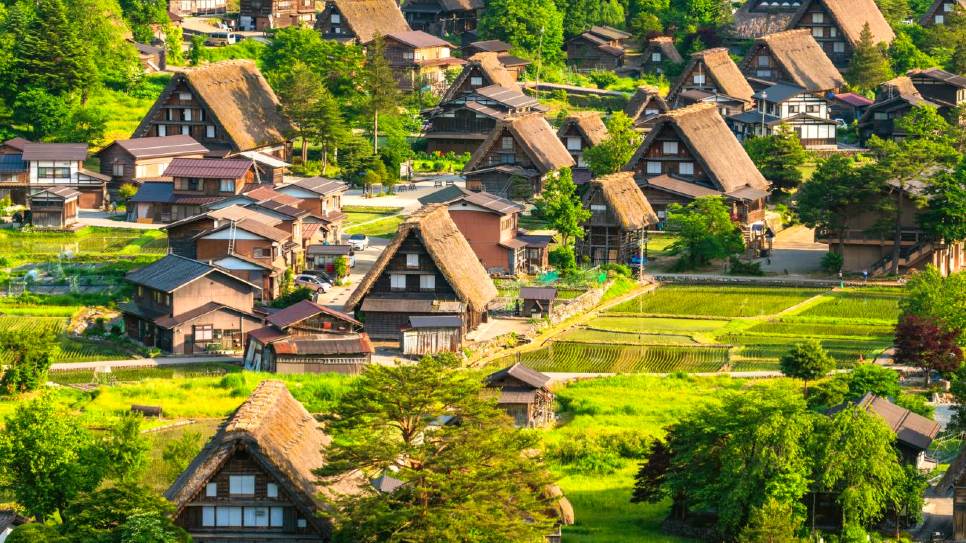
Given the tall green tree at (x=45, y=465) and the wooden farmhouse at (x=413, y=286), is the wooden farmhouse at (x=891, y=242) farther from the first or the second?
the tall green tree at (x=45, y=465)

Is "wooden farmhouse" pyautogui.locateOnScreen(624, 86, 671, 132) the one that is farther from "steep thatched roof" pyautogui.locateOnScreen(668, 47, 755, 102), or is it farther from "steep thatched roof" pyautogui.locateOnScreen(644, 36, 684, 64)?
"steep thatched roof" pyautogui.locateOnScreen(644, 36, 684, 64)

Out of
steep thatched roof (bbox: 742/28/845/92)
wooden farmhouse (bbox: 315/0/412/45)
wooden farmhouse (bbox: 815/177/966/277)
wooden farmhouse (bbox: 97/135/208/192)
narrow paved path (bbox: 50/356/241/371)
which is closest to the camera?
narrow paved path (bbox: 50/356/241/371)

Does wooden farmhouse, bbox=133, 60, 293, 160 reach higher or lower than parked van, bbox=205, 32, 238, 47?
lower

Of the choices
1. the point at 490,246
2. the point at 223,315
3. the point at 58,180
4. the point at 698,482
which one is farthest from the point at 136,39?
the point at 698,482

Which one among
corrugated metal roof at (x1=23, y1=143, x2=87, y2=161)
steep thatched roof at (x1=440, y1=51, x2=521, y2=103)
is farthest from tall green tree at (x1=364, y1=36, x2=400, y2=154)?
corrugated metal roof at (x1=23, y1=143, x2=87, y2=161)

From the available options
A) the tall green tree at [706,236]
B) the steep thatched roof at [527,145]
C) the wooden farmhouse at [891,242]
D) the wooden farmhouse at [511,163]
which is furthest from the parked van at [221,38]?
the wooden farmhouse at [891,242]

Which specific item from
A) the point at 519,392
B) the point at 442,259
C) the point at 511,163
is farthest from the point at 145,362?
the point at 511,163

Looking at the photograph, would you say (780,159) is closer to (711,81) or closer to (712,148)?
(712,148)
